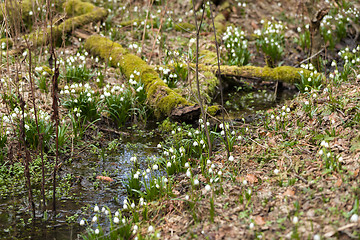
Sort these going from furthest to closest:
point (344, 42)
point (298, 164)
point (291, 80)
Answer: point (344, 42) < point (291, 80) < point (298, 164)

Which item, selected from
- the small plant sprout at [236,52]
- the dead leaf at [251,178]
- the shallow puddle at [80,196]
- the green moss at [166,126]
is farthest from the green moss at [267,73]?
the dead leaf at [251,178]

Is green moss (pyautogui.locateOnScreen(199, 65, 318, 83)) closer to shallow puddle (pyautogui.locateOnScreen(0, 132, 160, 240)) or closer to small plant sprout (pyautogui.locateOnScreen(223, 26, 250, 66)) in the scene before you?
small plant sprout (pyautogui.locateOnScreen(223, 26, 250, 66))

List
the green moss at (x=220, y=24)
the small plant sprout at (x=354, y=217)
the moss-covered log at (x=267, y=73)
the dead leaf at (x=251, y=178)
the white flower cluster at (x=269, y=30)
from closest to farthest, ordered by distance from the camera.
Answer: the small plant sprout at (x=354, y=217), the dead leaf at (x=251, y=178), the moss-covered log at (x=267, y=73), the white flower cluster at (x=269, y=30), the green moss at (x=220, y=24)

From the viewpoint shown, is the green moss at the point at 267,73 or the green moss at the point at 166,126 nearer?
the green moss at the point at 166,126

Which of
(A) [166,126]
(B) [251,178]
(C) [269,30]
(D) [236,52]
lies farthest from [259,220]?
(C) [269,30]

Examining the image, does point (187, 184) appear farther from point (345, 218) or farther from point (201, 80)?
point (201, 80)

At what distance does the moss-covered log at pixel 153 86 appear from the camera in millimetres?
5441

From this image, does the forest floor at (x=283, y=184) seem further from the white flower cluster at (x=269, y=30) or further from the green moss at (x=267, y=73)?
the white flower cluster at (x=269, y=30)

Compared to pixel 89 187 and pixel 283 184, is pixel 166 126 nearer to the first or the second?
pixel 89 187

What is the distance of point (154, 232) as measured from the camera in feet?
10.5

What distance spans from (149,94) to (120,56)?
153 centimetres

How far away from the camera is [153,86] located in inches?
234

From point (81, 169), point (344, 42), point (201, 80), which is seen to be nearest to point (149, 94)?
point (201, 80)

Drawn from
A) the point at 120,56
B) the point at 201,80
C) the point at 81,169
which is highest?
the point at 120,56
